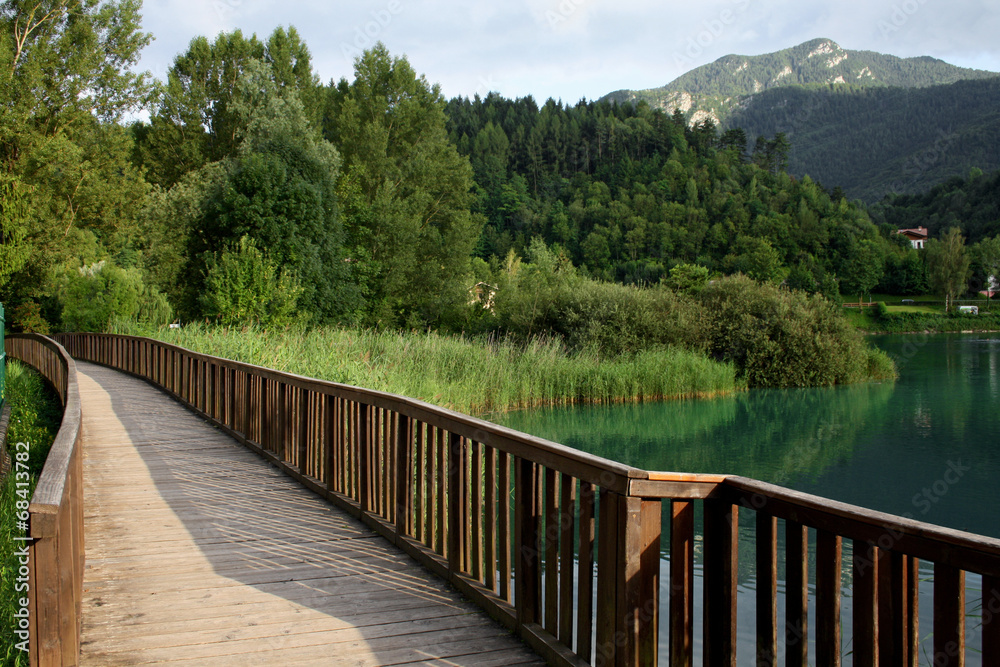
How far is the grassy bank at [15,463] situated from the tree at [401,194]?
19.6 meters

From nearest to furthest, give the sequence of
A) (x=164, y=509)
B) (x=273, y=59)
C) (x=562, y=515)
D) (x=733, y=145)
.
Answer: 1. (x=562, y=515)
2. (x=164, y=509)
3. (x=273, y=59)
4. (x=733, y=145)

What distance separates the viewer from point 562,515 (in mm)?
3256

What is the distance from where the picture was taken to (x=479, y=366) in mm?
19641

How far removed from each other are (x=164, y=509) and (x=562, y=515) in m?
4.10

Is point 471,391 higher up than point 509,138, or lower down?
lower down

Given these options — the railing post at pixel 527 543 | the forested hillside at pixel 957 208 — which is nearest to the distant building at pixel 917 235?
the forested hillside at pixel 957 208

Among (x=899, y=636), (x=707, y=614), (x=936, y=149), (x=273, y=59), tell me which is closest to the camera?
(x=899, y=636)

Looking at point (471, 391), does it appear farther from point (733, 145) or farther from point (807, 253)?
point (733, 145)

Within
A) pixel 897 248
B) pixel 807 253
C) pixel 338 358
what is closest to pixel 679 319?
pixel 338 358

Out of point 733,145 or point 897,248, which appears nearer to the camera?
point 897,248

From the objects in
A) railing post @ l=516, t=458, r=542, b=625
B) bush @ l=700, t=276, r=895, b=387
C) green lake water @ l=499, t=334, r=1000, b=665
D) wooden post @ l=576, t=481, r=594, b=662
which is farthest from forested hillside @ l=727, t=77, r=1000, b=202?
wooden post @ l=576, t=481, r=594, b=662

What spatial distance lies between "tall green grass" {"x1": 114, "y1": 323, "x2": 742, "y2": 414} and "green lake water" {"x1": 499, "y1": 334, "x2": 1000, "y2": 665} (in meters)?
0.75

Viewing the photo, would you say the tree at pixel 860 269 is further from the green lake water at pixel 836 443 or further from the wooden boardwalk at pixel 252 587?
the wooden boardwalk at pixel 252 587

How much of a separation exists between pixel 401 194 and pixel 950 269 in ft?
221
